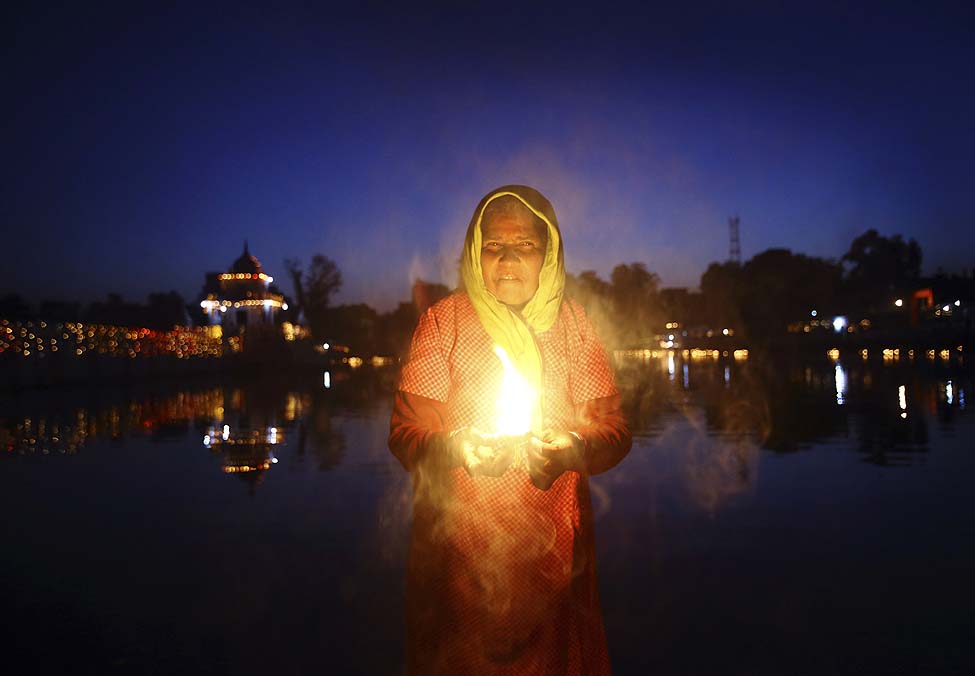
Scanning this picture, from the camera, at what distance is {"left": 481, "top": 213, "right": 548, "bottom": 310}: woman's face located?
95.3 inches

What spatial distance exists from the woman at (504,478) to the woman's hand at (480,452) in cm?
20

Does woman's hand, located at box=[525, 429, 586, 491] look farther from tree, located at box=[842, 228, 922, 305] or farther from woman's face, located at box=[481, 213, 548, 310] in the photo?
tree, located at box=[842, 228, 922, 305]

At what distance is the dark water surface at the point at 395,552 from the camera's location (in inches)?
173

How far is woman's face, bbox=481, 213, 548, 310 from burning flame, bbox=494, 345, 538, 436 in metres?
0.31

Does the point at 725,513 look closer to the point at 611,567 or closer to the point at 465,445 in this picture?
the point at 611,567

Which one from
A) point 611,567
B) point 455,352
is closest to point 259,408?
point 611,567

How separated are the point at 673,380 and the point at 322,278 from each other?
53.9 m

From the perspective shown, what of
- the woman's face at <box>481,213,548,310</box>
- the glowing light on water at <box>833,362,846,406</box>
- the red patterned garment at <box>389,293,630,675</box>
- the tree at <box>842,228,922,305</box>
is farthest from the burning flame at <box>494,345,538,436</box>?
the tree at <box>842,228,922,305</box>

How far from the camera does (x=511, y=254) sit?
2.41m

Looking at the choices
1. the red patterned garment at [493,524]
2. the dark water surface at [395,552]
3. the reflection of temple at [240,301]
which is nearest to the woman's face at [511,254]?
the red patterned garment at [493,524]

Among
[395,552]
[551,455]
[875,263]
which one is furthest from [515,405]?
[875,263]

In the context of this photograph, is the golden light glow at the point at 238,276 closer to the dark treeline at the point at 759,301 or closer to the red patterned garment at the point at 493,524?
the dark treeline at the point at 759,301

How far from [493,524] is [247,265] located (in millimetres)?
69490

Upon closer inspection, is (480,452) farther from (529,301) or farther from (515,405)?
(529,301)
